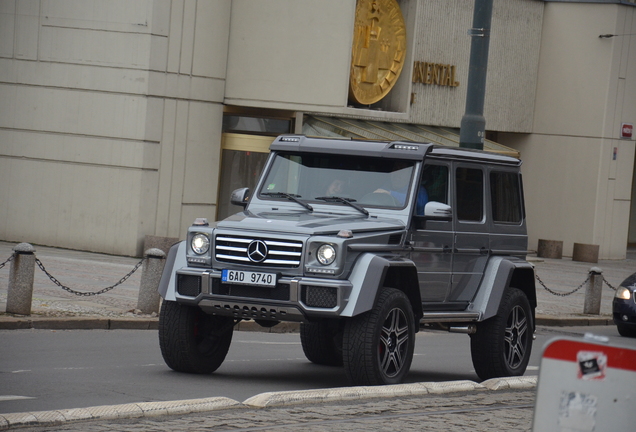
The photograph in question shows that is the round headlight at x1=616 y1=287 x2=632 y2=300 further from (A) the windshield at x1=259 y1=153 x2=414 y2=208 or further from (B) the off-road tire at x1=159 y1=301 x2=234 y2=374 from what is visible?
(B) the off-road tire at x1=159 y1=301 x2=234 y2=374

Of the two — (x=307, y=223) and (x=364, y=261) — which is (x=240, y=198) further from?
(x=364, y=261)

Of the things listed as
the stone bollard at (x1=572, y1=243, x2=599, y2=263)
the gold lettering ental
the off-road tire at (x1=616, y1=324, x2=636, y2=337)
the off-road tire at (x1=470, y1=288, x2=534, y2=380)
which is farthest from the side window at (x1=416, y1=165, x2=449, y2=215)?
the stone bollard at (x1=572, y1=243, x2=599, y2=263)

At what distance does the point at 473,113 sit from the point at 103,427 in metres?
9.62

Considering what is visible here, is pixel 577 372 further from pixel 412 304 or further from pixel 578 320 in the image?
pixel 578 320

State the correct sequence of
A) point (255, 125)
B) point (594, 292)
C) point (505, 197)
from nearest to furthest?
point (505, 197)
point (594, 292)
point (255, 125)

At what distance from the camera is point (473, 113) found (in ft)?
50.9

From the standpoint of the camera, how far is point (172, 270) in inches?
389

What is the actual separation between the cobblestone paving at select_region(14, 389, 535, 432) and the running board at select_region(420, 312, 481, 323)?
124 cm

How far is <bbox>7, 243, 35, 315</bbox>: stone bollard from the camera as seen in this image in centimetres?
1313

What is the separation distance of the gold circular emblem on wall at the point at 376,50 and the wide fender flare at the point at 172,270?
Answer: 54.9 feet

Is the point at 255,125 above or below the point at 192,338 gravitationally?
above

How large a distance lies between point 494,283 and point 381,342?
7.08 feet

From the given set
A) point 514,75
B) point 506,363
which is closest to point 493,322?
point 506,363

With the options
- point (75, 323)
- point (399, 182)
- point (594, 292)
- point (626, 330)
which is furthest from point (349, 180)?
point (594, 292)
